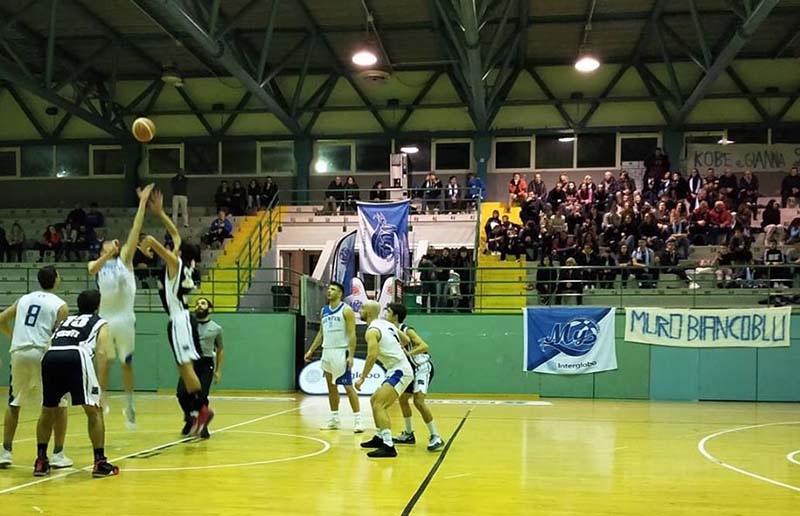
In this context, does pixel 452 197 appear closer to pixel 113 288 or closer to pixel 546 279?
pixel 546 279

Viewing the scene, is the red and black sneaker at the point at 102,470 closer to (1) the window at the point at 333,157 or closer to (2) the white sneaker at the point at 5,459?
(2) the white sneaker at the point at 5,459

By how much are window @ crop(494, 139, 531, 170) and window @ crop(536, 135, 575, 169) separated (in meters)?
0.43

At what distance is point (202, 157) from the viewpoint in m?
32.5

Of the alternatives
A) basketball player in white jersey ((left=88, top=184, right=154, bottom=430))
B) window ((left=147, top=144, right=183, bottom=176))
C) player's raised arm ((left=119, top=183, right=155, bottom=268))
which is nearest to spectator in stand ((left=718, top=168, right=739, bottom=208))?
basketball player in white jersey ((left=88, top=184, right=154, bottom=430))

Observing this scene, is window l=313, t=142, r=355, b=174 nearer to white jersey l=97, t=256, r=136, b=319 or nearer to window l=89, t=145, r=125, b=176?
window l=89, t=145, r=125, b=176

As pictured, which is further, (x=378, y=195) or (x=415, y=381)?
(x=378, y=195)

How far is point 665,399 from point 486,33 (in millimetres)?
13681

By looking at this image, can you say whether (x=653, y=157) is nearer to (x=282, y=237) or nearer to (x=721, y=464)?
(x=282, y=237)

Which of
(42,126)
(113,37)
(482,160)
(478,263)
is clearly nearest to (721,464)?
(478,263)

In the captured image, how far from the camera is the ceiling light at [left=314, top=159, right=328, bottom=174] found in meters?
31.8

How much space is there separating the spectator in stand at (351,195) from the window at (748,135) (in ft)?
48.1

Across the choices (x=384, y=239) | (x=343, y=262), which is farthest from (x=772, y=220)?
(x=343, y=262)

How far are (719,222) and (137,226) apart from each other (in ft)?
64.4

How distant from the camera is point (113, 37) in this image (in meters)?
26.2
